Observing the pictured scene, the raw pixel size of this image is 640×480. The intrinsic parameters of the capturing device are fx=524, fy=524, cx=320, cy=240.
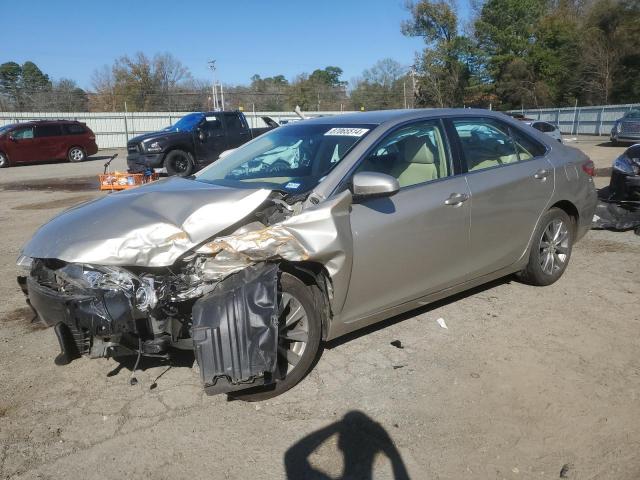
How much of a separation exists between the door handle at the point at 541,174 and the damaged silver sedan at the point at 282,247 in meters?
0.28

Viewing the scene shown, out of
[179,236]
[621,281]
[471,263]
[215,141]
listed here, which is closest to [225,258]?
[179,236]

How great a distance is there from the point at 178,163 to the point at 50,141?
10.2 metres

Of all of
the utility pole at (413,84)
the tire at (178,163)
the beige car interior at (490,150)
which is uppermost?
the utility pole at (413,84)

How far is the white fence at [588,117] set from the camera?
31.5 m

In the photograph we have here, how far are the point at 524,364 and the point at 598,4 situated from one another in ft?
174

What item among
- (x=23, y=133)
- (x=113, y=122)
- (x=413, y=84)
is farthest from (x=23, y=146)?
(x=413, y=84)

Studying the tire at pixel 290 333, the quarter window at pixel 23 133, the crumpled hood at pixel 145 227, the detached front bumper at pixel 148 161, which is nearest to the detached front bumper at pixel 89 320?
the crumpled hood at pixel 145 227

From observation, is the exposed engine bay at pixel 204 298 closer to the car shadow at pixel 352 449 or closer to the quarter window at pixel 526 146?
the car shadow at pixel 352 449

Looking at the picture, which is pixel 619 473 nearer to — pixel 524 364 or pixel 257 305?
pixel 524 364

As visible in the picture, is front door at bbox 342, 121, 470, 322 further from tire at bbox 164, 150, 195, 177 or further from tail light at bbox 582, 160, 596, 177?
tire at bbox 164, 150, 195, 177

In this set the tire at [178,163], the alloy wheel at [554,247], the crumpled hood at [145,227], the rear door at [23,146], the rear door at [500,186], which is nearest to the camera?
the crumpled hood at [145,227]

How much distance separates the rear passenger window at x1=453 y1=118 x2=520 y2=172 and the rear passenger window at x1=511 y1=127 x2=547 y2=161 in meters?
0.06

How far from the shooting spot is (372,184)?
3258 mm

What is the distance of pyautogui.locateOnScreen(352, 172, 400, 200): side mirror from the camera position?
128 inches
